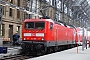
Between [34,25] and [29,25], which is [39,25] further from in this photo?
[29,25]

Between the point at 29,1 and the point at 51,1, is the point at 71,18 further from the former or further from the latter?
the point at 29,1

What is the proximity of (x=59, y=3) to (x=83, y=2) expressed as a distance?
1531 centimetres

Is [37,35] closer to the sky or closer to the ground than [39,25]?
closer to the ground

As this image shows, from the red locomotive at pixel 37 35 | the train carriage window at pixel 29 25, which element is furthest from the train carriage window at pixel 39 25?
the train carriage window at pixel 29 25

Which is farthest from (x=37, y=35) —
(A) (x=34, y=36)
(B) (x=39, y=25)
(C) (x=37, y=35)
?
(B) (x=39, y=25)

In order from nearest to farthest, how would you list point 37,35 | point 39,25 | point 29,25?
point 37,35, point 39,25, point 29,25

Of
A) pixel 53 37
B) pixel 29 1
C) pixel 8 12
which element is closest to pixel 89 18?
pixel 29 1

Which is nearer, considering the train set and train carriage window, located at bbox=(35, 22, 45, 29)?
the train set

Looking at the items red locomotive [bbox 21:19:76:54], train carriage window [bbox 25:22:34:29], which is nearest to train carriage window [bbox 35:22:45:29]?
red locomotive [bbox 21:19:76:54]

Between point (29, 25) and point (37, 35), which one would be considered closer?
point (37, 35)

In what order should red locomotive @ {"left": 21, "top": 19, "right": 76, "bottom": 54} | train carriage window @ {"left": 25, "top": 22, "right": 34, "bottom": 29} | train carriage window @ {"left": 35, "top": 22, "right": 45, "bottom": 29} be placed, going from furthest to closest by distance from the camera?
1. train carriage window @ {"left": 25, "top": 22, "right": 34, "bottom": 29}
2. train carriage window @ {"left": 35, "top": 22, "right": 45, "bottom": 29}
3. red locomotive @ {"left": 21, "top": 19, "right": 76, "bottom": 54}

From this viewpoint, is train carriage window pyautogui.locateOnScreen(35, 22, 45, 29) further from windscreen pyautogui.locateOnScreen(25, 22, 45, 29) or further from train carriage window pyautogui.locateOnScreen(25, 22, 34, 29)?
train carriage window pyautogui.locateOnScreen(25, 22, 34, 29)

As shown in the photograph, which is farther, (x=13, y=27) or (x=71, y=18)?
(x=71, y=18)

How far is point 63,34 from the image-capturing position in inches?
1286
